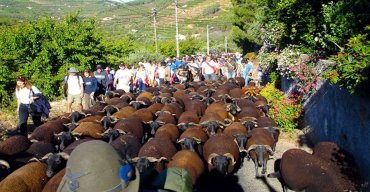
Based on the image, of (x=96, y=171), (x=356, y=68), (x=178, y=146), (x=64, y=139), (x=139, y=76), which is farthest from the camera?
(x=139, y=76)

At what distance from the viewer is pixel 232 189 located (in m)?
7.67

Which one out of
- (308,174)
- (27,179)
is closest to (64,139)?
(27,179)

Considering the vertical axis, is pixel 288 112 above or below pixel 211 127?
below

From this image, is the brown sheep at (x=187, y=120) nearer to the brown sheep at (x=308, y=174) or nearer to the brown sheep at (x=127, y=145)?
the brown sheep at (x=127, y=145)

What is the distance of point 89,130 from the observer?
30.9 ft

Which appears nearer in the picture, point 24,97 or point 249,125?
point 24,97

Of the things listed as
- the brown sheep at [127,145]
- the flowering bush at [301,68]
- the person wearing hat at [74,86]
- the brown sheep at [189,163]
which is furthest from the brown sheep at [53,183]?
the flowering bush at [301,68]

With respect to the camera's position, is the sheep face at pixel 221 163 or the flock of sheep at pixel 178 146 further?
the sheep face at pixel 221 163

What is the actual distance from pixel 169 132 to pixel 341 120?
12.8 ft

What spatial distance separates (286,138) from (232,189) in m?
3.99

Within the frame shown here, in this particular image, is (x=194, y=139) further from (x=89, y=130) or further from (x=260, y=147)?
(x=89, y=130)

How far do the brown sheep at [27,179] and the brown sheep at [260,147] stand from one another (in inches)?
173

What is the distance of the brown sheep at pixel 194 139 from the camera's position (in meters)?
8.11

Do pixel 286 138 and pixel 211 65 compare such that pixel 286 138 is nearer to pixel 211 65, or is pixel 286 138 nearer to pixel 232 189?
pixel 232 189
